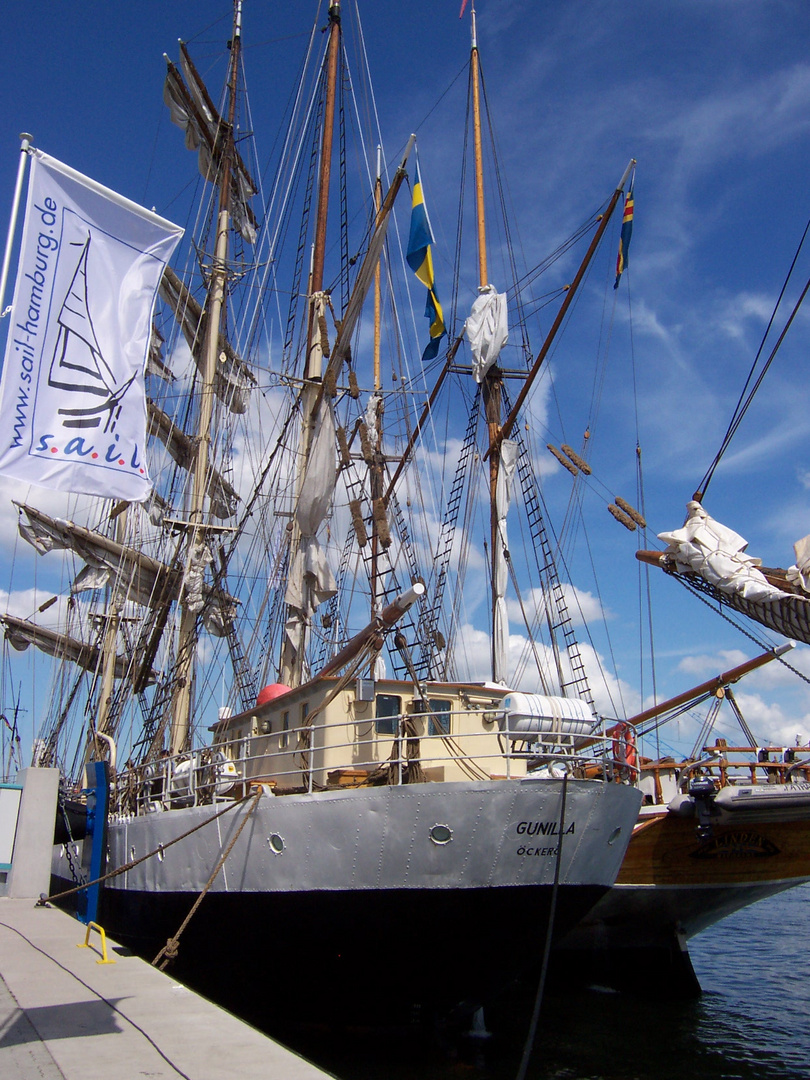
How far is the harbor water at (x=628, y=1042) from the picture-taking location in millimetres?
12258

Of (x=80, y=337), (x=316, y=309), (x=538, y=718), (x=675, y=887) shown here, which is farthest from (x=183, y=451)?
(x=80, y=337)

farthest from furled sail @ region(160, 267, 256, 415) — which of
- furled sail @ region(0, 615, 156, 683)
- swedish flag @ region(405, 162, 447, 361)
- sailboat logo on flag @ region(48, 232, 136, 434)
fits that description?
sailboat logo on flag @ region(48, 232, 136, 434)

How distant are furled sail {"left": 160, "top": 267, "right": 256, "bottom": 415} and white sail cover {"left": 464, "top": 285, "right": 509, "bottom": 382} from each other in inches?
→ 334

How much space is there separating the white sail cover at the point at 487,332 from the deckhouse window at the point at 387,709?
17.1 meters

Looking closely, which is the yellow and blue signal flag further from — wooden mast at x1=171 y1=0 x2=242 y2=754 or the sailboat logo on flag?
the sailboat logo on flag

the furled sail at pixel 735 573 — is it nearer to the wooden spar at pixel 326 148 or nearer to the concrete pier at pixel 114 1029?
the concrete pier at pixel 114 1029

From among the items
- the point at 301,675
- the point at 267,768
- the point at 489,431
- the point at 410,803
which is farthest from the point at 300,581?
the point at 410,803

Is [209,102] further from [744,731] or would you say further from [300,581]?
[744,731]

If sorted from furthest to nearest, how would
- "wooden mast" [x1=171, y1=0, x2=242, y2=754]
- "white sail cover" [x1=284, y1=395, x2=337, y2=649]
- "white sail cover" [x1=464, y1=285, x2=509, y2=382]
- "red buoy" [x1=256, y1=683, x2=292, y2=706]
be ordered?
1. "white sail cover" [x1=464, y1=285, x2=509, y2=382]
2. "wooden mast" [x1=171, y1=0, x2=242, y2=754]
3. "white sail cover" [x1=284, y1=395, x2=337, y2=649]
4. "red buoy" [x1=256, y1=683, x2=292, y2=706]

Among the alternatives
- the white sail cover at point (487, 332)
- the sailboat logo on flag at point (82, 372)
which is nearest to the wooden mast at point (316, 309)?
the white sail cover at point (487, 332)

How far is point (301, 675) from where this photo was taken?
73.8ft

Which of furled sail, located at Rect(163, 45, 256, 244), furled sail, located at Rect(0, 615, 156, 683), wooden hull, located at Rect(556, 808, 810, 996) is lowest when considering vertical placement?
wooden hull, located at Rect(556, 808, 810, 996)

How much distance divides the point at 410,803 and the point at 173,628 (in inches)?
784

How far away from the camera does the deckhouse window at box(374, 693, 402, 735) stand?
14891mm
